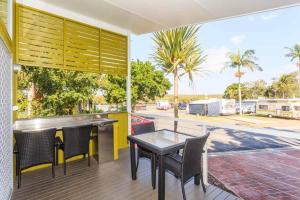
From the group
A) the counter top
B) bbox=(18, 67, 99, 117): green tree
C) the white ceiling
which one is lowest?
the counter top

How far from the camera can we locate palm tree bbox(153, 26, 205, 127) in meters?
5.67

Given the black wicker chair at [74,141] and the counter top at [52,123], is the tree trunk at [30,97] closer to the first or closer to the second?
the counter top at [52,123]

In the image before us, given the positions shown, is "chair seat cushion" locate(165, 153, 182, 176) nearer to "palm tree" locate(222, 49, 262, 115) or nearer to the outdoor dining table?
the outdoor dining table

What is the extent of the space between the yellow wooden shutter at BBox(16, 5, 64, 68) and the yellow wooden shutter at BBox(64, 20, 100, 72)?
0.44ft

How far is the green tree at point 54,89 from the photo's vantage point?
4172 mm

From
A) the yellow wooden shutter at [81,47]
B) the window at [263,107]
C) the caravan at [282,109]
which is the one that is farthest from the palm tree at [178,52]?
the window at [263,107]

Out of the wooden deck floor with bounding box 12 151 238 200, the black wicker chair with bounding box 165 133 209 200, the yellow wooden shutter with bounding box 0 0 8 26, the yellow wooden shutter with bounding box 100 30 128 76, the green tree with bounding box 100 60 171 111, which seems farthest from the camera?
the green tree with bounding box 100 60 171 111

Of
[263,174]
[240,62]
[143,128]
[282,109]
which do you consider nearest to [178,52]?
[143,128]

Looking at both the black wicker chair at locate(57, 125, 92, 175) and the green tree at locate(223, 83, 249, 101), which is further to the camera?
the green tree at locate(223, 83, 249, 101)

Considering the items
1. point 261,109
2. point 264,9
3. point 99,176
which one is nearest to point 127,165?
point 99,176

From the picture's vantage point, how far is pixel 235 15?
3.61 m

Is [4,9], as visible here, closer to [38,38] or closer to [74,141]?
[38,38]

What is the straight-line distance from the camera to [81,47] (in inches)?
148

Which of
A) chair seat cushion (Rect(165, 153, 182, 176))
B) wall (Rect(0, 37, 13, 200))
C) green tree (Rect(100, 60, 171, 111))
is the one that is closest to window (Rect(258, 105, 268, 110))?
green tree (Rect(100, 60, 171, 111))
